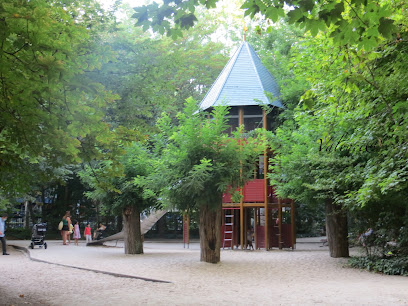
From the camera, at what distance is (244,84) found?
24.7m

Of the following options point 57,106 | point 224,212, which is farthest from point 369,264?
point 224,212

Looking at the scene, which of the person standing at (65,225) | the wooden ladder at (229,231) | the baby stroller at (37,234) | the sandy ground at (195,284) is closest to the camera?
the sandy ground at (195,284)

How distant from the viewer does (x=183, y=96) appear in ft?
114

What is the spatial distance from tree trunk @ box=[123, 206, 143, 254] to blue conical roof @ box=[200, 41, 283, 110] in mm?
6868

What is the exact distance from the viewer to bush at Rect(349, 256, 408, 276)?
42.8 ft

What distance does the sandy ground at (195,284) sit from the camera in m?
8.67

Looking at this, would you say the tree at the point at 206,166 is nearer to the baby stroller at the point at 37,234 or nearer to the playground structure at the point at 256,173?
the playground structure at the point at 256,173

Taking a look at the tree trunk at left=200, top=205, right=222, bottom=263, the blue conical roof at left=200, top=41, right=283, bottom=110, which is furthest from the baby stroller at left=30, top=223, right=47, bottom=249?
the blue conical roof at left=200, top=41, right=283, bottom=110

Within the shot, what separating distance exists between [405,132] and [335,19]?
11.9ft

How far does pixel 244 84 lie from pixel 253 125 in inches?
86.5

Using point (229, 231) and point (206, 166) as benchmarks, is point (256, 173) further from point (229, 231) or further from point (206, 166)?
point (206, 166)

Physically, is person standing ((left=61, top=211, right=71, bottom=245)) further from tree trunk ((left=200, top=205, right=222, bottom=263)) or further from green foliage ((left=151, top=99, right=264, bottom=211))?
tree trunk ((left=200, top=205, right=222, bottom=263))

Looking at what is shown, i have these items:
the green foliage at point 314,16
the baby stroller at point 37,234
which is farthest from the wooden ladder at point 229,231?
the green foliage at point 314,16

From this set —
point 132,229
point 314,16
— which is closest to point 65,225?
point 132,229
